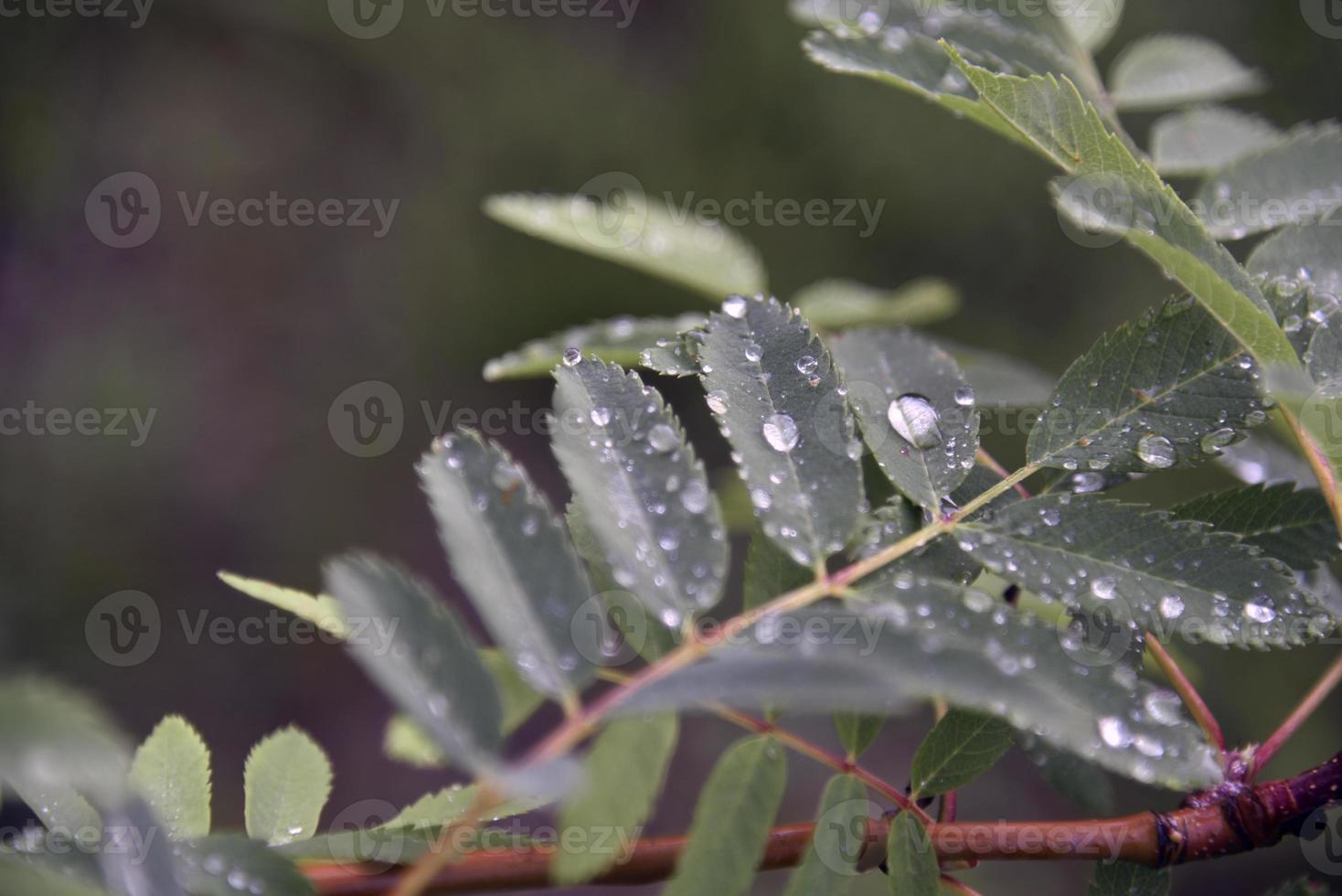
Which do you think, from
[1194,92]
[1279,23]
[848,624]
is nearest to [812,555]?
[848,624]

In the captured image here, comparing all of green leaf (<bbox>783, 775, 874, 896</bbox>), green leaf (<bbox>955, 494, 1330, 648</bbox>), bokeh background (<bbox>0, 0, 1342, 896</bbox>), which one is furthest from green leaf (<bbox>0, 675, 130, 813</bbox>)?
bokeh background (<bbox>0, 0, 1342, 896</bbox>)

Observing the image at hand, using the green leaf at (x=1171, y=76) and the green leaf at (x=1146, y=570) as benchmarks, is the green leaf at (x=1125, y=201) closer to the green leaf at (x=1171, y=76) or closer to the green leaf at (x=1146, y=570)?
the green leaf at (x=1146, y=570)

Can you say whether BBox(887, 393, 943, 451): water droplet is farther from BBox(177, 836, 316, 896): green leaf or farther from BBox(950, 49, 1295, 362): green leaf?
BBox(177, 836, 316, 896): green leaf

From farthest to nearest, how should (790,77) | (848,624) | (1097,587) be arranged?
1. (790,77)
2. (1097,587)
3. (848,624)

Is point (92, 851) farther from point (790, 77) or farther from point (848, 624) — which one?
point (790, 77)

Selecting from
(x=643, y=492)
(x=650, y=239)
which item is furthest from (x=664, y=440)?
(x=650, y=239)

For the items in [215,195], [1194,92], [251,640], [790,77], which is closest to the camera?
[1194,92]
